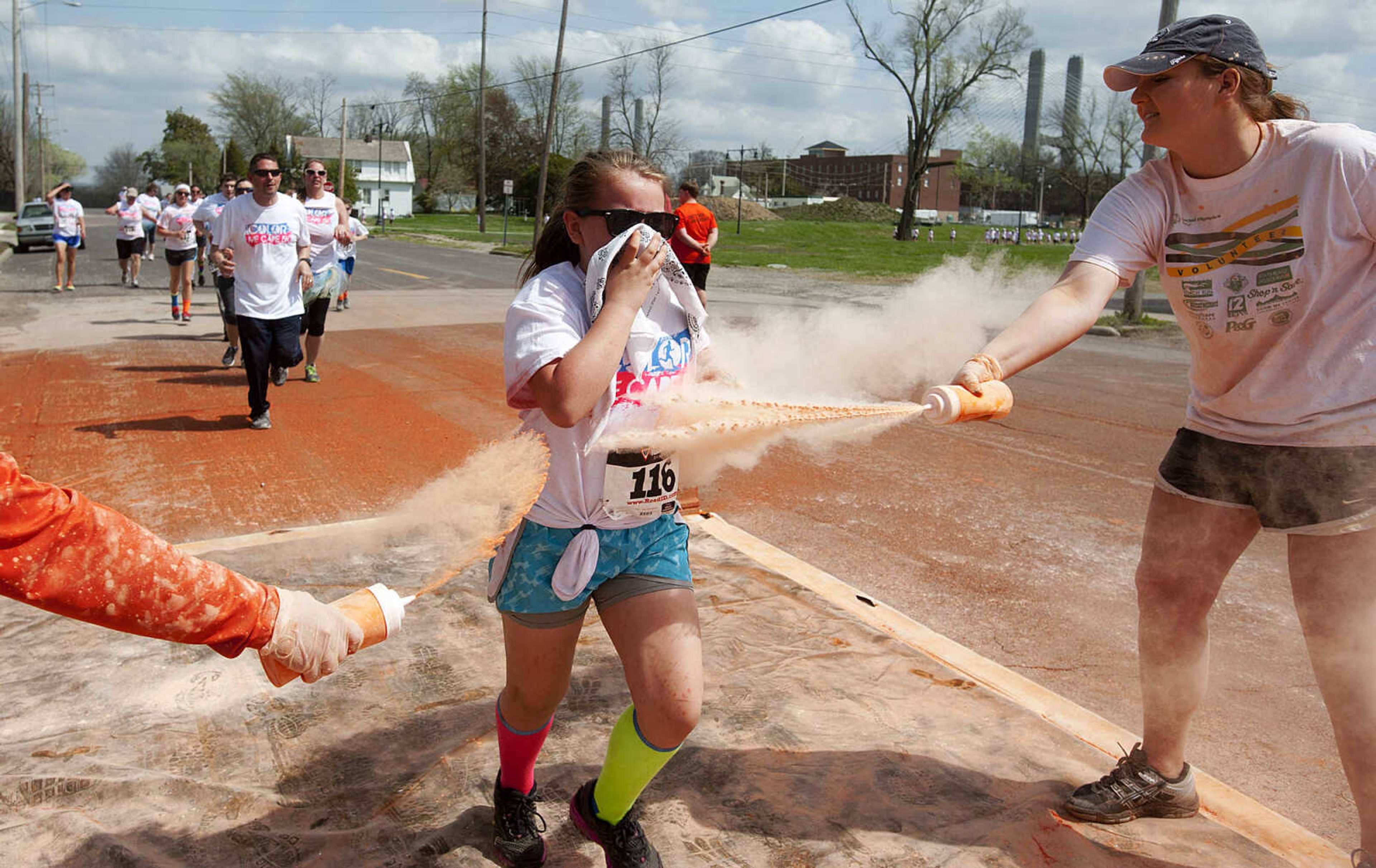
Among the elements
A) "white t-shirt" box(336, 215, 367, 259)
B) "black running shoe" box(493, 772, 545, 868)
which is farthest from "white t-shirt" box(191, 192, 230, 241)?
"black running shoe" box(493, 772, 545, 868)

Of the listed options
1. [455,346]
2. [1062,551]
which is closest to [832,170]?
[455,346]

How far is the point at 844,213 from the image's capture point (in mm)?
76562

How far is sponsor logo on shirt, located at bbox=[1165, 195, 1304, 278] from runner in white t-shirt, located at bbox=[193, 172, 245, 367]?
741cm

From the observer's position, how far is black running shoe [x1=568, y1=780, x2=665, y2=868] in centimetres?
259

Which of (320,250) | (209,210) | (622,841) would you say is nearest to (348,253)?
(209,210)

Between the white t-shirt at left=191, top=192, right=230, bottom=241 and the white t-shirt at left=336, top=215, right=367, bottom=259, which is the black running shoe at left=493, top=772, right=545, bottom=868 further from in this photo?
the white t-shirt at left=191, top=192, right=230, bottom=241

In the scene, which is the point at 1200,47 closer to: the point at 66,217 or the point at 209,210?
the point at 209,210

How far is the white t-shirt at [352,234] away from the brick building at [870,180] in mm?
75291

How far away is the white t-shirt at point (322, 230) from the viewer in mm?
10406

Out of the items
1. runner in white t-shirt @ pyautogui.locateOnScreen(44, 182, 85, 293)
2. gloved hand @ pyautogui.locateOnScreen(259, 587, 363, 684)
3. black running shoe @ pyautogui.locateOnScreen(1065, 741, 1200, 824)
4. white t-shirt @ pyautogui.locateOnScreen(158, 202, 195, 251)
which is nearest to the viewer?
gloved hand @ pyautogui.locateOnScreen(259, 587, 363, 684)

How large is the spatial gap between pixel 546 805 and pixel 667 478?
114 centimetres

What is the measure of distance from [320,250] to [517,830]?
897cm

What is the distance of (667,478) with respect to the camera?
2604 mm

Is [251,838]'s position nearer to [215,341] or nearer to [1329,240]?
[1329,240]
